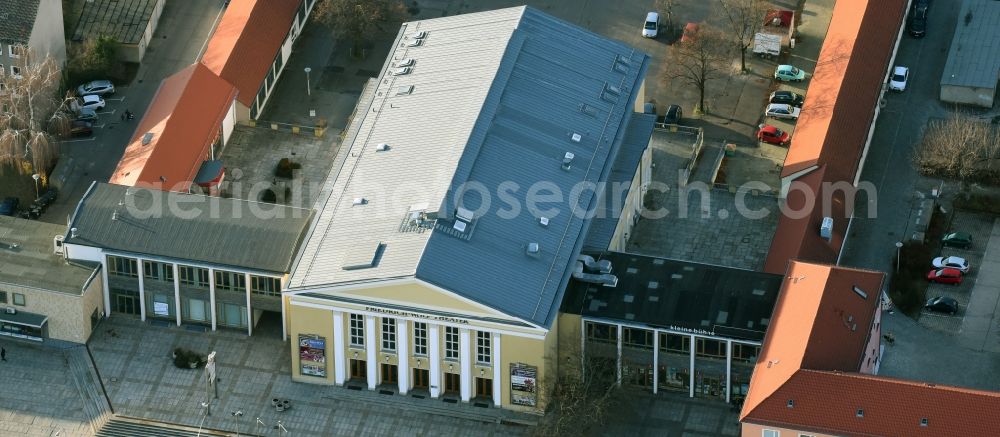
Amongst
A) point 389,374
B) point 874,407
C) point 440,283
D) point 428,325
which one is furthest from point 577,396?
point 874,407

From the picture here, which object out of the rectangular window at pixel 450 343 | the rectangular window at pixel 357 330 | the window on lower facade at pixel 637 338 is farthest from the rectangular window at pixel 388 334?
the window on lower facade at pixel 637 338

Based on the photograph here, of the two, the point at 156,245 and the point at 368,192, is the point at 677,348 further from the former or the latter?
the point at 156,245

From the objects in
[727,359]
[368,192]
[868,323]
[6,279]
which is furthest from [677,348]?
[6,279]

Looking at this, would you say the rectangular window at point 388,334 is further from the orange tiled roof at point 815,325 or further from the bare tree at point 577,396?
the orange tiled roof at point 815,325

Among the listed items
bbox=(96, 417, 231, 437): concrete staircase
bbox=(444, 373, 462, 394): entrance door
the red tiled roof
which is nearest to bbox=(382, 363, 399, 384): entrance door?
bbox=(444, 373, 462, 394): entrance door

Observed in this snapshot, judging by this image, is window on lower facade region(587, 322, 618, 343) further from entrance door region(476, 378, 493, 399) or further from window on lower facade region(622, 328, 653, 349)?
entrance door region(476, 378, 493, 399)

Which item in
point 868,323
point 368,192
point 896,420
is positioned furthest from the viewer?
point 368,192
